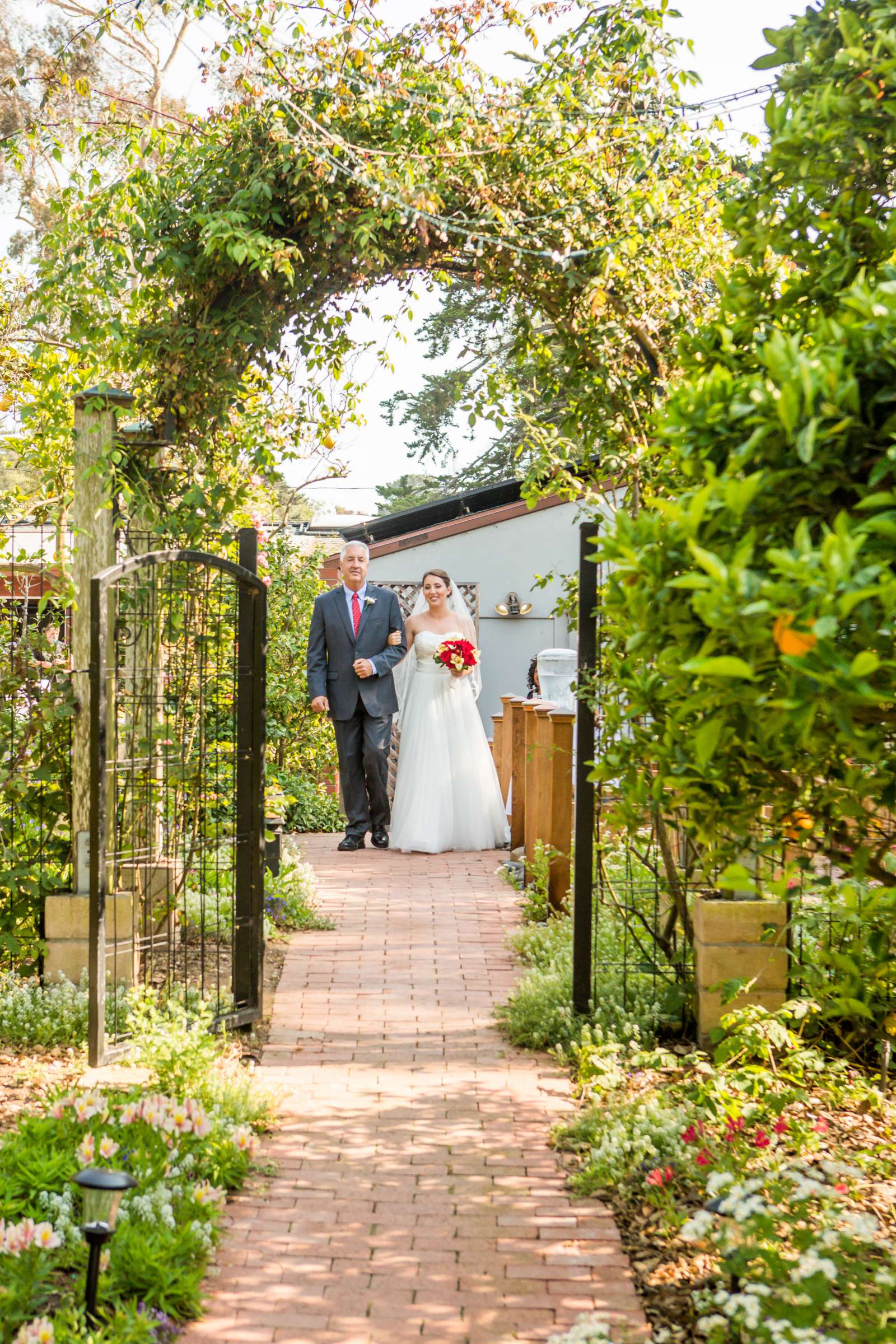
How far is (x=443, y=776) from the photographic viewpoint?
1002 centimetres

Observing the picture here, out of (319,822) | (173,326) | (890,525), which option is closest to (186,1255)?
(890,525)

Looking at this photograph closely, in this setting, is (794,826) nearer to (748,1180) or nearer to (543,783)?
(748,1180)

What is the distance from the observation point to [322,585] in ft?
40.3

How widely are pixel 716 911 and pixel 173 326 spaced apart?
3.52 metres

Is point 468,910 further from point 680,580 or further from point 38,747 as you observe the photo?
point 680,580

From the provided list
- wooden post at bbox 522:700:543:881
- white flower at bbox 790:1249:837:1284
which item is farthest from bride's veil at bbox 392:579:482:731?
white flower at bbox 790:1249:837:1284

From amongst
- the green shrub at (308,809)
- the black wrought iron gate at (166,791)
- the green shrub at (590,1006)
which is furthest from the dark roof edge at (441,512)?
the green shrub at (590,1006)

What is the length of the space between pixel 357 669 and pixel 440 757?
45.1 inches

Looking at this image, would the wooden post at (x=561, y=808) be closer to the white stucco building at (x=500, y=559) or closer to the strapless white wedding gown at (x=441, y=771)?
the strapless white wedding gown at (x=441, y=771)

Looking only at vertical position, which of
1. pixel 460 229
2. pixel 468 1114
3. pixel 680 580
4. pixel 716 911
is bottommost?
pixel 468 1114

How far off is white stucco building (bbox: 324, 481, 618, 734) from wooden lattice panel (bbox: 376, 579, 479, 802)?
0.65 feet

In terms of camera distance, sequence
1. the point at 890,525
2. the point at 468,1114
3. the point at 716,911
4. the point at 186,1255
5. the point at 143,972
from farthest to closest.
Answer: the point at 143,972 → the point at 716,911 → the point at 468,1114 → the point at 186,1255 → the point at 890,525

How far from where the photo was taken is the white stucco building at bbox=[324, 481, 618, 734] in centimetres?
1507

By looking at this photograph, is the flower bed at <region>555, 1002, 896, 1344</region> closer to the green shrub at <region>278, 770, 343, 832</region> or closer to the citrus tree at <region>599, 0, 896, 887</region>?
the citrus tree at <region>599, 0, 896, 887</region>
